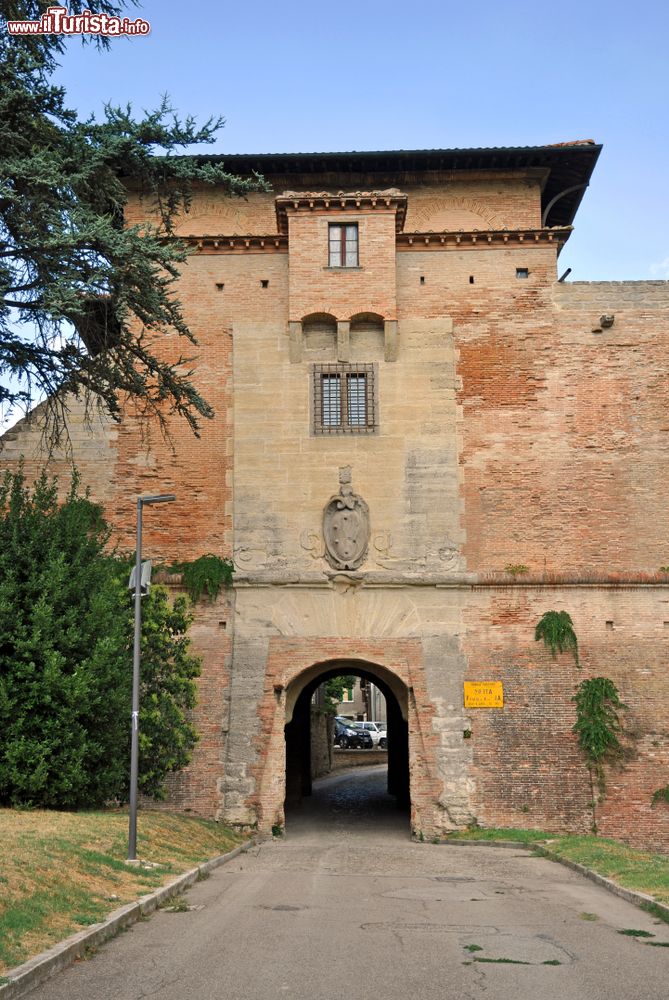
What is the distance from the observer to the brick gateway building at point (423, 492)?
2150 centimetres

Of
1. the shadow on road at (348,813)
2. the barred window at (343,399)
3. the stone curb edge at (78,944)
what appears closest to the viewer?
the stone curb edge at (78,944)

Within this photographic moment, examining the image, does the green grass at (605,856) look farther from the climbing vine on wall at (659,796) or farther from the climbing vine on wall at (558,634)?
the climbing vine on wall at (558,634)

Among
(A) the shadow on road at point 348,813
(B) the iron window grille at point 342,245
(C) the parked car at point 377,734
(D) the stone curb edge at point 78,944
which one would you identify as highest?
(B) the iron window grille at point 342,245

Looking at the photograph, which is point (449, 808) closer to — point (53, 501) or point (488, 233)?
point (53, 501)

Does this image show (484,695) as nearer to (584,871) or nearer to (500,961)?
(584,871)

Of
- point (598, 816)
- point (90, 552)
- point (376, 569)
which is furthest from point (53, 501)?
point (598, 816)

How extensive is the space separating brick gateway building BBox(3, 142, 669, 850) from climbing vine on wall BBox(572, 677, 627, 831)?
0.24m

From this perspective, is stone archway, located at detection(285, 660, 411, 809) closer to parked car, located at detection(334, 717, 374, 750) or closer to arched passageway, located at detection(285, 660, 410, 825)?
arched passageway, located at detection(285, 660, 410, 825)

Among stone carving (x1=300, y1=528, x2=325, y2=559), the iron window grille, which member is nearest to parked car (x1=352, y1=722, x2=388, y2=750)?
stone carving (x1=300, y1=528, x2=325, y2=559)

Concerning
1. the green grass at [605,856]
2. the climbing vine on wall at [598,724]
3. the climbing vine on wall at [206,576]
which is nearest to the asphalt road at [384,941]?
the green grass at [605,856]

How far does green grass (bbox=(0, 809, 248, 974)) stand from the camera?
926cm

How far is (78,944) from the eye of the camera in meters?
8.93

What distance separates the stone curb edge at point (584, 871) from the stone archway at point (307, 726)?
11.9 feet

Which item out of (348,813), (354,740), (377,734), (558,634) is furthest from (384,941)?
(377,734)
